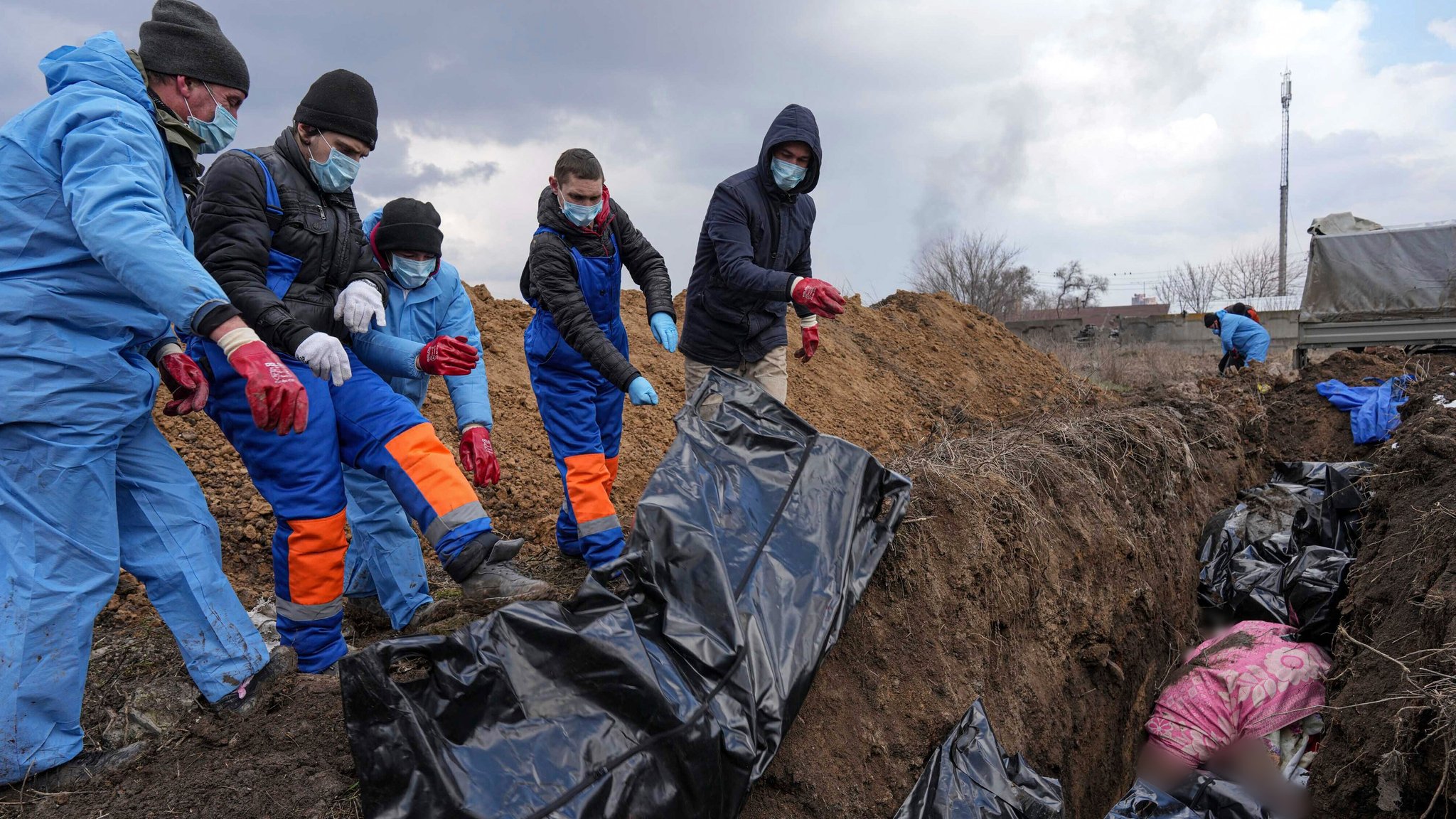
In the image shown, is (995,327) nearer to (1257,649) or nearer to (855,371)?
(855,371)

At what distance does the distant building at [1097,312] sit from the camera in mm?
29953

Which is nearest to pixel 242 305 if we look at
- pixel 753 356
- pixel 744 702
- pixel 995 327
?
pixel 744 702

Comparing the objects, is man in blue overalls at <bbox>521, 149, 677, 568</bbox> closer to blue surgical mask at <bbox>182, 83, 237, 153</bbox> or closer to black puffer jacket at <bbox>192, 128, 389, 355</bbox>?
black puffer jacket at <bbox>192, 128, 389, 355</bbox>

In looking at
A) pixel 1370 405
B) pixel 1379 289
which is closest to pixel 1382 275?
pixel 1379 289

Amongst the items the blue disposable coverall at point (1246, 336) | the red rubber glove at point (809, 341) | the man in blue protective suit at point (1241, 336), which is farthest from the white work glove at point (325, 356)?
the blue disposable coverall at point (1246, 336)

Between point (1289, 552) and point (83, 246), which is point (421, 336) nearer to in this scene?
point (83, 246)

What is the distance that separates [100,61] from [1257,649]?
166 inches

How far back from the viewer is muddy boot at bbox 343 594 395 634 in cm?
307

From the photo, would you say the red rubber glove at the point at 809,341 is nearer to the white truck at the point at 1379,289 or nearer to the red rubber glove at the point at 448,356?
the red rubber glove at the point at 448,356

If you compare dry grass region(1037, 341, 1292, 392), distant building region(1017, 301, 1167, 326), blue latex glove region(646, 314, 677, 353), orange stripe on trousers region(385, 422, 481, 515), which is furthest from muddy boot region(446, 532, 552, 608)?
distant building region(1017, 301, 1167, 326)

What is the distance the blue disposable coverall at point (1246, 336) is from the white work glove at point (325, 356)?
10275mm

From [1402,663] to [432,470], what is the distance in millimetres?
2914

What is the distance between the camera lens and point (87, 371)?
1.90 metres

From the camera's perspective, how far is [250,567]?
3.97 metres
